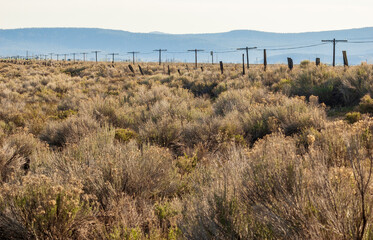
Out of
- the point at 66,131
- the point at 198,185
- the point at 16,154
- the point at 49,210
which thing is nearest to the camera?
the point at 49,210

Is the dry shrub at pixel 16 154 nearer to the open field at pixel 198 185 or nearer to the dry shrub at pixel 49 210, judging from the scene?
the open field at pixel 198 185

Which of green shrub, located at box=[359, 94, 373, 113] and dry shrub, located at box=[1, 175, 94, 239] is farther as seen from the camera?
green shrub, located at box=[359, 94, 373, 113]

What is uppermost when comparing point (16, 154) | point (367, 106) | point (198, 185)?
point (367, 106)

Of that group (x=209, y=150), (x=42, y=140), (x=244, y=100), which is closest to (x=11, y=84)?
(x=42, y=140)

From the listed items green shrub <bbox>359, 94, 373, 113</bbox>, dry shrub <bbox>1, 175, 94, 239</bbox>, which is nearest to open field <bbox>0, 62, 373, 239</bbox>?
dry shrub <bbox>1, 175, 94, 239</bbox>

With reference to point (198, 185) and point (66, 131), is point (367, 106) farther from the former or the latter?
point (66, 131)

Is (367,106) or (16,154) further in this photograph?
(367,106)

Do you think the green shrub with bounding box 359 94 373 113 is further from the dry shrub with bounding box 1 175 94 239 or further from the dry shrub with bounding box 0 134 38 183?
the dry shrub with bounding box 0 134 38 183

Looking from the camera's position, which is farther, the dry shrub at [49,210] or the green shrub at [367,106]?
the green shrub at [367,106]

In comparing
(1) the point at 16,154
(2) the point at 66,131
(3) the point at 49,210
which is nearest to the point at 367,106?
(2) the point at 66,131

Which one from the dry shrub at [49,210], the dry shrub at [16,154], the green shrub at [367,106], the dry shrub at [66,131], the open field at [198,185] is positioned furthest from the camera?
the green shrub at [367,106]

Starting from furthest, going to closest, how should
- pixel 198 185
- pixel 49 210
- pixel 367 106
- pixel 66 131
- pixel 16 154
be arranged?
1. pixel 367 106
2. pixel 66 131
3. pixel 16 154
4. pixel 198 185
5. pixel 49 210

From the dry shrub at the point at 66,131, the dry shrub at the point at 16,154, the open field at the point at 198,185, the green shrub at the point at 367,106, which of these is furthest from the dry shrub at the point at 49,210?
the green shrub at the point at 367,106

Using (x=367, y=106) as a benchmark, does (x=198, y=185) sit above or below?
below
